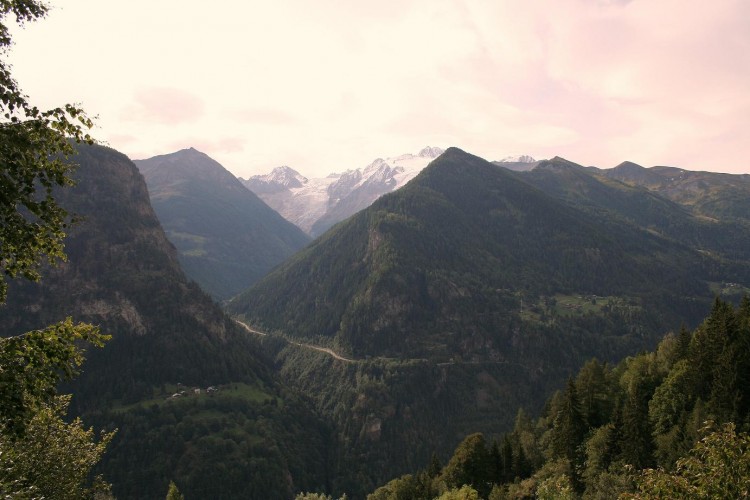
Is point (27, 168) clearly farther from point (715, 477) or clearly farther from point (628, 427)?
point (628, 427)

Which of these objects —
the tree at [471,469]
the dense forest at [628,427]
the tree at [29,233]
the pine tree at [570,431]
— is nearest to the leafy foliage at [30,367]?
the tree at [29,233]

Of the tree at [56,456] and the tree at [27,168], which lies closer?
the tree at [27,168]

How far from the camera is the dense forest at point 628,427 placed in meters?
68.4

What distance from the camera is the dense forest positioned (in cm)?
6844

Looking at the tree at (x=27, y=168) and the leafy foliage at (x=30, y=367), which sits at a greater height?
the tree at (x=27, y=168)

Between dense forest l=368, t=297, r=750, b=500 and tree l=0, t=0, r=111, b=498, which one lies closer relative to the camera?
tree l=0, t=0, r=111, b=498

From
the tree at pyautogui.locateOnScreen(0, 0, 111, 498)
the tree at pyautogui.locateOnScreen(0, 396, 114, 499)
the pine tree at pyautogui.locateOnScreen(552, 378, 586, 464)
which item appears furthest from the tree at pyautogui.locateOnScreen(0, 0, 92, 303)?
the pine tree at pyautogui.locateOnScreen(552, 378, 586, 464)

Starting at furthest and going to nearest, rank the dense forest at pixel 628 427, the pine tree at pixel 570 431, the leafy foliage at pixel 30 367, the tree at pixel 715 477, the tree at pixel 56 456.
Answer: the pine tree at pixel 570 431
the dense forest at pixel 628 427
the tree at pixel 56 456
the tree at pixel 715 477
the leafy foliage at pixel 30 367

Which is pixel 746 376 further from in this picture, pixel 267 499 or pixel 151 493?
pixel 151 493

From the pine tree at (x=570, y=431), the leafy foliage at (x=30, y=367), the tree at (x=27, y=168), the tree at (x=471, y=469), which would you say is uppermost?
the tree at (x=27, y=168)

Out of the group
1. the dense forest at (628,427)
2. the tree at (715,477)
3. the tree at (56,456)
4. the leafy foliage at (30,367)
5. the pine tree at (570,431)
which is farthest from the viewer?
the pine tree at (570,431)

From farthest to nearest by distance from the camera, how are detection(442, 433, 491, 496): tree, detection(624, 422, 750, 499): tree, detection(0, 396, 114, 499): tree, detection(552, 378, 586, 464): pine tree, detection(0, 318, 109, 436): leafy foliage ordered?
detection(442, 433, 491, 496): tree, detection(552, 378, 586, 464): pine tree, detection(0, 396, 114, 499): tree, detection(624, 422, 750, 499): tree, detection(0, 318, 109, 436): leafy foliage

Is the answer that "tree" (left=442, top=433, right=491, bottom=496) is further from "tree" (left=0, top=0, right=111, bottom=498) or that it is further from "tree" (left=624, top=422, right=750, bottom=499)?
"tree" (left=0, top=0, right=111, bottom=498)

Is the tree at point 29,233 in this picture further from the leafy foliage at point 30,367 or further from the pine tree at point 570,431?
the pine tree at point 570,431
